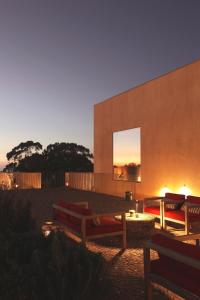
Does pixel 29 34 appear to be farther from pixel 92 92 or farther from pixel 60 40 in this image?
pixel 92 92

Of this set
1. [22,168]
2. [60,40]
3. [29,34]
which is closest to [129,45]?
[60,40]

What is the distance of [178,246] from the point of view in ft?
8.82

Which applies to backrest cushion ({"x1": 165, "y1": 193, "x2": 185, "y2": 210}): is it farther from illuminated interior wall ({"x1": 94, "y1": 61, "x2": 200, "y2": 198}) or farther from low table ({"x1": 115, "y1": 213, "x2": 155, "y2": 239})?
low table ({"x1": 115, "y1": 213, "x2": 155, "y2": 239})

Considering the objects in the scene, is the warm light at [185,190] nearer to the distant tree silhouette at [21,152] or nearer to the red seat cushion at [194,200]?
the red seat cushion at [194,200]

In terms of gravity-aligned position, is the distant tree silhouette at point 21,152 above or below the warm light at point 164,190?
above

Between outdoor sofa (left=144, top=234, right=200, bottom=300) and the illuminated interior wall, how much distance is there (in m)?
6.08

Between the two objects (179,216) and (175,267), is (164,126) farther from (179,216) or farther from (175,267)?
(175,267)

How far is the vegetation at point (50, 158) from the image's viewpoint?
25870 millimetres

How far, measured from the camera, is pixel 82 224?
4.81m

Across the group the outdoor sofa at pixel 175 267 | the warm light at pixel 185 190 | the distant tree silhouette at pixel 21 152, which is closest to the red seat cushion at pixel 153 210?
the warm light at pixel 185 190

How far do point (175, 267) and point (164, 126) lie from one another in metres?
7.66

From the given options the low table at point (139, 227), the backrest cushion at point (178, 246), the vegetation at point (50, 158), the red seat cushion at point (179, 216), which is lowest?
the low table at point (139, 227)

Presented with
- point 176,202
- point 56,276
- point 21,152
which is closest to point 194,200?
point 176,202

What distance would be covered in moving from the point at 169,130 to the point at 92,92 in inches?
412
